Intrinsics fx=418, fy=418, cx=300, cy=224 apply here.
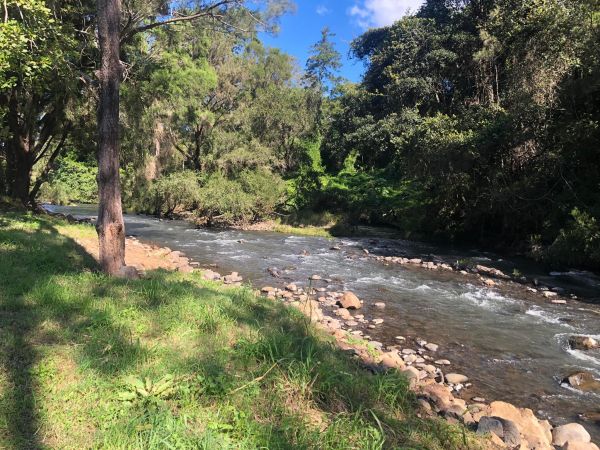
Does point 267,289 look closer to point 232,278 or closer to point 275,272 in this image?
point 232,278

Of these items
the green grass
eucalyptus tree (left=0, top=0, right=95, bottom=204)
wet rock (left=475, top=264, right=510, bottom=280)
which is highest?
eucalyptus tree (left=0, top=0, right=95, bottom=204)

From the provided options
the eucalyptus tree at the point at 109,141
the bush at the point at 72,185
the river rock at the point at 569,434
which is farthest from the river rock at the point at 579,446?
the bush at the point at 72,185

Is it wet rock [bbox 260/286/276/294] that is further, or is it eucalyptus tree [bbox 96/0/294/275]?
wet rock [bbox 260/286/276/294]

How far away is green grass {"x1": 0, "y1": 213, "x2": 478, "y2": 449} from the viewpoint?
2943mm

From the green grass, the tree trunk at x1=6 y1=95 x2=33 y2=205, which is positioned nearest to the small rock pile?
the green grass

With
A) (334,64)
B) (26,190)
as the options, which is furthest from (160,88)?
(334,64)

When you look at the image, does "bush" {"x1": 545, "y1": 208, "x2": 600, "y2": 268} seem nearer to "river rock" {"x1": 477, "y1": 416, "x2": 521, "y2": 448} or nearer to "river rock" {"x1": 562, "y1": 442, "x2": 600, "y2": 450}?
"river rock" {"x1": 562, "y1": 442, "x2": 600, "y2": 450}

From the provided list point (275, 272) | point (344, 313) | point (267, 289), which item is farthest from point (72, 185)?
point (344, 313)

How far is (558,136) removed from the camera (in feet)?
53.0

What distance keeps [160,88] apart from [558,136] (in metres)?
15.4

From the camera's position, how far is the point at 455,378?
21.3 ft

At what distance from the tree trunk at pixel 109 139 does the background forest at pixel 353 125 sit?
1000 mm

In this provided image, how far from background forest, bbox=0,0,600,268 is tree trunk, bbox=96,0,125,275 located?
1.00m

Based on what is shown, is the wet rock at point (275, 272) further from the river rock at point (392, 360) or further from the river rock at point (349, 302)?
the river rock at point (392, 360)
